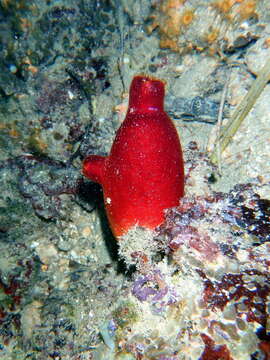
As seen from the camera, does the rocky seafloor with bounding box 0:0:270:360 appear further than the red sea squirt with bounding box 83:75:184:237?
No

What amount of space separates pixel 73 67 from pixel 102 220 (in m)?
2.65

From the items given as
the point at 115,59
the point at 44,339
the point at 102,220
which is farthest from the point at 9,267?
the point at 115,59

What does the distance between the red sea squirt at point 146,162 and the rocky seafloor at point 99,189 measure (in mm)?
156

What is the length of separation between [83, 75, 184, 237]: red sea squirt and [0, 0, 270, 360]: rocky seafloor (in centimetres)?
16

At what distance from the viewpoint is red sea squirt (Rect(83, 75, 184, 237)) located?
6.81ft

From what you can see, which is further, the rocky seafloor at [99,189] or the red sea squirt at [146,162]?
the red sea squirt at [146,162]

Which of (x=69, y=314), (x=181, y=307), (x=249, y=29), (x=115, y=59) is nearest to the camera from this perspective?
(x=181, y=307)

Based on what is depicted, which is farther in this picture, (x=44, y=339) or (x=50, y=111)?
(x=50, y=111)

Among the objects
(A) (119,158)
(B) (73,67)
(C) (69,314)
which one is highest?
(B) (73,67)

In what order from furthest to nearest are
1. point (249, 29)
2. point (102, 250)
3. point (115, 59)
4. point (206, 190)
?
1. point (115, 59)
2. point (102, 250)
3. point (249, 29)
4. point (206, 190)

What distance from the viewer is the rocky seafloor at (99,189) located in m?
1.85

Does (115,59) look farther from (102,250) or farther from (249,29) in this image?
(102,250)

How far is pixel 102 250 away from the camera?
13.4 ft

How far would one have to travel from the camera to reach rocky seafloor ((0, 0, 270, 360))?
6.06 feet
